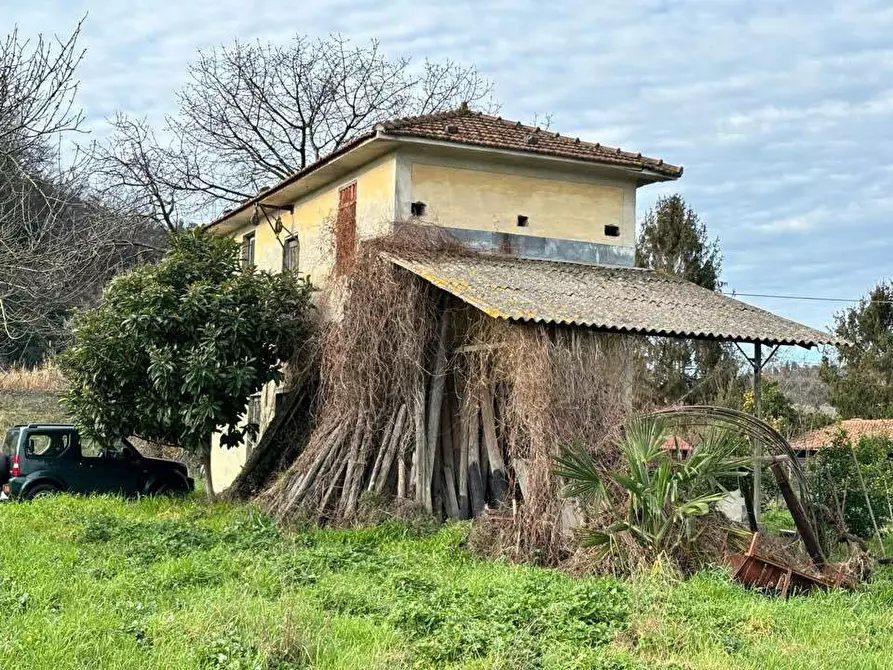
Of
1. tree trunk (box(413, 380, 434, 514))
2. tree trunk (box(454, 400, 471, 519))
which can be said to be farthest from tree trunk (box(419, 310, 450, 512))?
tree trunk (box(454, 400, 471, 519))

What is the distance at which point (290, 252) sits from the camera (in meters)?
21.7

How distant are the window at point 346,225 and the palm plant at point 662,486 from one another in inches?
324

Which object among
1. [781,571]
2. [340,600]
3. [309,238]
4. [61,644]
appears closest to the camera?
[61,644]

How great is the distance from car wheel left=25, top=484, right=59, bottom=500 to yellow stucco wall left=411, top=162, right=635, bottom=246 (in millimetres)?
8911

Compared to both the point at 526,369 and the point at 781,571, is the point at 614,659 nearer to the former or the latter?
the point at 781,571

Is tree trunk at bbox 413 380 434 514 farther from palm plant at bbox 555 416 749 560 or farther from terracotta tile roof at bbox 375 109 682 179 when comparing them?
terracotta tile roof at bbox 375 109 682 179

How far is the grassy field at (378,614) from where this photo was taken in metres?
7.31

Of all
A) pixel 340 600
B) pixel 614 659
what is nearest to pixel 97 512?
pixel 340 600

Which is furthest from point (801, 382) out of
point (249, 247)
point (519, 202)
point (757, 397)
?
point (757, 397)

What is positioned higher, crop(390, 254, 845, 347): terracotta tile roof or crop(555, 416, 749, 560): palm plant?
crop(390, 254, 845, 347): terracotta tile roof

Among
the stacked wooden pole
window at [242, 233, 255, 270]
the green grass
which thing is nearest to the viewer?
the stacked wooden pole

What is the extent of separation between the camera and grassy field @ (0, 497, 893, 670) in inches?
288

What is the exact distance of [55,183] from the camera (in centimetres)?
1033

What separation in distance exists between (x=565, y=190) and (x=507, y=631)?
37.8 ft
